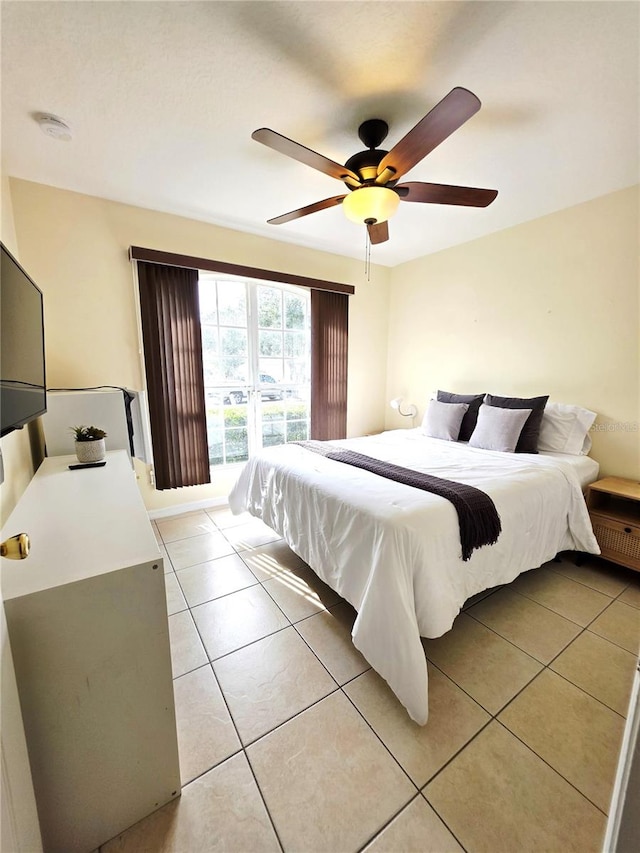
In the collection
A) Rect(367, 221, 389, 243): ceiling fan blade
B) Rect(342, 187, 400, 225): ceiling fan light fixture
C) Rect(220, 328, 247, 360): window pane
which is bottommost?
Rect(220, 328, 247, 360): window pane

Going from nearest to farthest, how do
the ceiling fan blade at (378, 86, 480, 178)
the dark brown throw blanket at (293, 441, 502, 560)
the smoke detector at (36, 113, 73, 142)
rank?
the ceiling fan blade at (378, 86, 480, 178) → the dark brown throw blanket at (293, 441, 502, 560) → the smoke detector at (36, 113, 73, 142)

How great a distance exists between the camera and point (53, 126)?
1701 mm

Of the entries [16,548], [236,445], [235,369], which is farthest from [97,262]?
[16,548]

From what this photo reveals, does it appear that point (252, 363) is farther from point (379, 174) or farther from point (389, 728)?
point (389, 728)

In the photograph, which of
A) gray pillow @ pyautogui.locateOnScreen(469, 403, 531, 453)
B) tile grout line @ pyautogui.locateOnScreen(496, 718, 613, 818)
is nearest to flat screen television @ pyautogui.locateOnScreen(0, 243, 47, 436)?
tile grout line @ pyautogui.locateOnScreen(496, 718, 613, 818)

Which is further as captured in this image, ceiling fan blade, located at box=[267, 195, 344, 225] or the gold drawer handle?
ceiling fan blade, located at box=[267, 195, 344, 225]

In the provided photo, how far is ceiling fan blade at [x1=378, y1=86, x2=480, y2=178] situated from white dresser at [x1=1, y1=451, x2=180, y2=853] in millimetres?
1758

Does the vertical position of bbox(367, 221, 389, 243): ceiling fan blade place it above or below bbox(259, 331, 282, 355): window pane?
above

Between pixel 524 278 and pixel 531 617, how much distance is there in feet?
8.61

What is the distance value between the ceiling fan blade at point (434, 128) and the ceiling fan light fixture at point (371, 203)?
0.09 metres

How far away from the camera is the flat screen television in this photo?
1006 mm

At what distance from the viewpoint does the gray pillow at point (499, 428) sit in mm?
2551

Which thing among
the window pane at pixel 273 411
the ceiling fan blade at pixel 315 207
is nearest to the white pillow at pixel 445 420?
the window pane at pixel 273 411

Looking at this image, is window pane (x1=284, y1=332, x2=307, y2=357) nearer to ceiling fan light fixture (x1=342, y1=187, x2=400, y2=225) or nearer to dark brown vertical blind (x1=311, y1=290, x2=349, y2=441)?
dark brown vertical blind (x1=311, y1=290, x2=349, y2=441)
